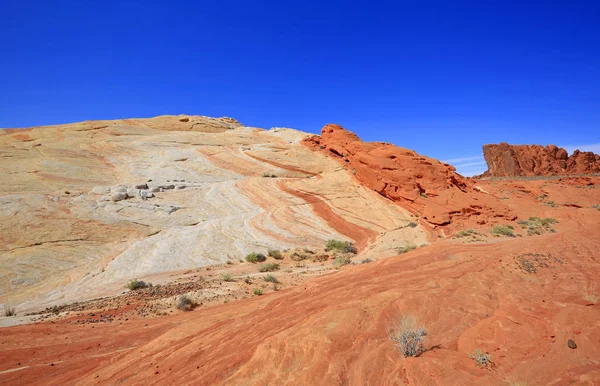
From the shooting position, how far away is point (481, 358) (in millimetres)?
4871

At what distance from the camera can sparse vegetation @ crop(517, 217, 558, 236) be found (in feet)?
60.4

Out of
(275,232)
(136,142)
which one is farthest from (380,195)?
(136,142)

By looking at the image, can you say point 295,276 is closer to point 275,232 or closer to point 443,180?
A: point 275,232

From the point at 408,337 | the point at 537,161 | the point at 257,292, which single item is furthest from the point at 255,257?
the point at 537,161

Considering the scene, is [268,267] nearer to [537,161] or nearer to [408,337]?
[408,337]

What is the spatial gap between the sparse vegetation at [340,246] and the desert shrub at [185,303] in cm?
959

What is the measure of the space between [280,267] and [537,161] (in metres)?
74.6

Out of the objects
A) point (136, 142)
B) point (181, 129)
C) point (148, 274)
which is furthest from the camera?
point (181, 129)

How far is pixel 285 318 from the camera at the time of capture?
24.7 ft

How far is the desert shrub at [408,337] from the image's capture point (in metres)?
5.28

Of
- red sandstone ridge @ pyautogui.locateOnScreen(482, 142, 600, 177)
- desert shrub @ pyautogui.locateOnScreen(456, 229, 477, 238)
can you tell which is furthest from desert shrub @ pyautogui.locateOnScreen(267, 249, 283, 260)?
red sandstone ridge @ pyautogui.locateOnScreen(482, 142, 600, 177)

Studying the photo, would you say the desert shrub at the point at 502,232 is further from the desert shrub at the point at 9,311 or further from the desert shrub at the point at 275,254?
the desert shrub at the point at 9,311

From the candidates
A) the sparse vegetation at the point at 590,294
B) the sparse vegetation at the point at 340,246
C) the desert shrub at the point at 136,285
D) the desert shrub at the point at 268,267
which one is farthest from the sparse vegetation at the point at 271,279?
the sparse vegetation at the point at 590,294

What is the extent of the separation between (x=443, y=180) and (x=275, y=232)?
1438cm
